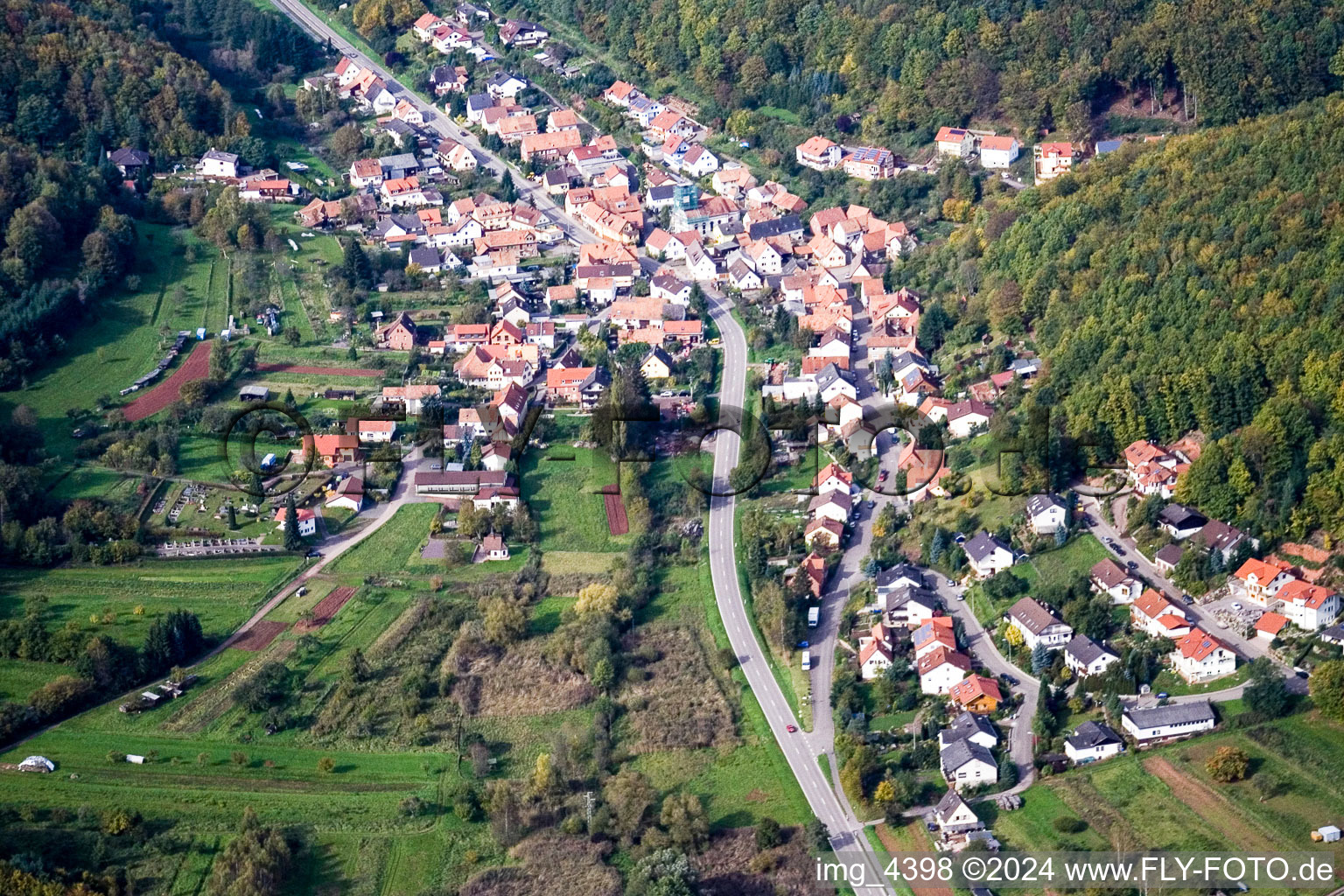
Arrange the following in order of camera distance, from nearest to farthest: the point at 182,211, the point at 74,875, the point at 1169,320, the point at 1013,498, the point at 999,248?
the point at 74,875, the point at 1013,498, the point at 1169,320, the point at 999,248, the point at 182,211

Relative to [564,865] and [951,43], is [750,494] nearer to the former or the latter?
[564,865]

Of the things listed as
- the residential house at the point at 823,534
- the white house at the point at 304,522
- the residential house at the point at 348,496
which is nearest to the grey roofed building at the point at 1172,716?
the residential house at the point at 823,534

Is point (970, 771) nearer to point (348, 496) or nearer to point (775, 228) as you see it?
point (348, 496)


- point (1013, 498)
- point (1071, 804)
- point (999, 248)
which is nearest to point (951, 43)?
point (999, 248)

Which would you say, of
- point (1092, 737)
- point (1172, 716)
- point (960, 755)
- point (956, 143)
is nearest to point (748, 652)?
point (960, 755)

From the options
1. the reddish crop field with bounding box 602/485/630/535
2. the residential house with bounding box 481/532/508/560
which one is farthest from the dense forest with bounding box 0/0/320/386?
the reddish crop field with bounding box 602/485/630/535

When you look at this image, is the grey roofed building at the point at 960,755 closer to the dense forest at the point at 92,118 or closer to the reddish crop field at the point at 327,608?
the reddish crop field at the point at 327,608
